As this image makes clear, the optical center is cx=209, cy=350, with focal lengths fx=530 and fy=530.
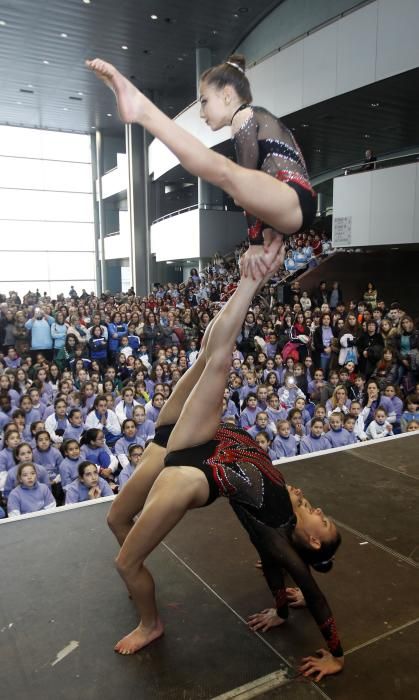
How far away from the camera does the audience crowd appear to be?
440 centimetres

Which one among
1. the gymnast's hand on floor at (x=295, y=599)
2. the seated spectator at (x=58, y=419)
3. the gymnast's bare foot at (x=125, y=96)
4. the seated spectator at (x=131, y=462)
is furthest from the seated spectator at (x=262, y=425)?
the gymnast's bare foot at (x=125, y=96)

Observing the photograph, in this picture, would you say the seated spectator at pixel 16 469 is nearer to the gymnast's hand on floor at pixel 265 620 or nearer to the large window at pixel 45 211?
the gymnast's hand on floor at pixel 265 620

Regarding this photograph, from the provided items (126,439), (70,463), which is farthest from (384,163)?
(70,463)

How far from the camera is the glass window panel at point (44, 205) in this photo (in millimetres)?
18688

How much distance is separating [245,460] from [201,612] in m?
0.67

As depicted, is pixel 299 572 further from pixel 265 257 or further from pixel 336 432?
pixel 336 432

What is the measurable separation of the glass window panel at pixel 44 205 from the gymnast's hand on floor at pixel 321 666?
19.3 m

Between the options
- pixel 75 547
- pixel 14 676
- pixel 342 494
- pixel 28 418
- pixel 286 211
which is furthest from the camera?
pixel 28 418

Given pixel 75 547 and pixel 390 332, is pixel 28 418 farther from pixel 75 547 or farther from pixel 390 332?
pixel 390 332

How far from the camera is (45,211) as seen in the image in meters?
19.3

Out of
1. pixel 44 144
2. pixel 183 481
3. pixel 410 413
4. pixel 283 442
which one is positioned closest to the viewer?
pixel 183 481

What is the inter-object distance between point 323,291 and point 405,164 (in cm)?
248

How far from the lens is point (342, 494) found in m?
3.01

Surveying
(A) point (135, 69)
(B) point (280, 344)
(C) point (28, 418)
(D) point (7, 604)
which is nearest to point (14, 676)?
(D) point (7, 604)
